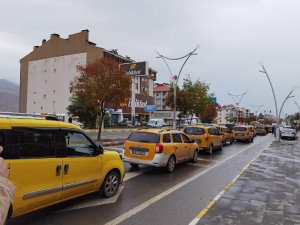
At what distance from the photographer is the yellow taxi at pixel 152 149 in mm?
11047

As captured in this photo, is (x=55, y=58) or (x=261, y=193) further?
(x=55, y=58)

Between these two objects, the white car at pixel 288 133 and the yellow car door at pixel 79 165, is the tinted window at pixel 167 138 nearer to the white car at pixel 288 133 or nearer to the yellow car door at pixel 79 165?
the yellow car door at pixel 79 165

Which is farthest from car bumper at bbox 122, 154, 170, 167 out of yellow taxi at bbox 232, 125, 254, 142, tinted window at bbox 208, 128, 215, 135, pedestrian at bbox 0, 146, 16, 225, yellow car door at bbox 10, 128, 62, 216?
yellow taxi at bbox 232, 125, 254, 142

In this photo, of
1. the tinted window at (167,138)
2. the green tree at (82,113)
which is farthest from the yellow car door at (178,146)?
the green tree at (82,113)

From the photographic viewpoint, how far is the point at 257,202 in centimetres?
771

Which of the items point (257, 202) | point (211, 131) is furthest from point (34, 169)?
point (211, 131)

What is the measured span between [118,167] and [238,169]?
682 centimetres

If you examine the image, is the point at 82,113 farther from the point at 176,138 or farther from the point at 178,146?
the point at 178,146

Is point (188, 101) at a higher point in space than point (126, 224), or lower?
higher

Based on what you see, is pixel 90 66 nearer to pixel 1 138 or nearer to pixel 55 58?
pixel 1 138

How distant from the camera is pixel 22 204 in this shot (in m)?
5.33

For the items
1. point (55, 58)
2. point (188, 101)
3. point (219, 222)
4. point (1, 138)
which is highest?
point (55, 58)

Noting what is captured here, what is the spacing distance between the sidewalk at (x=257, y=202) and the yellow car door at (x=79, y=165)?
2.44 metres

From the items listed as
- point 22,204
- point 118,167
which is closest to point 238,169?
point 118,167
